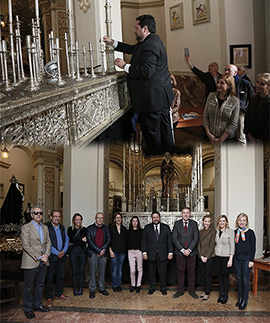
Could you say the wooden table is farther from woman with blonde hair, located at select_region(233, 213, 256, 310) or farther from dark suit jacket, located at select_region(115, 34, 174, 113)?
dark suit jacket, located at select_region(115, 34, 174, 113)

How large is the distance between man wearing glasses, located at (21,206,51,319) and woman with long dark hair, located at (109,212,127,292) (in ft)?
2.82

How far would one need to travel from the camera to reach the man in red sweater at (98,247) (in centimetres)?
425

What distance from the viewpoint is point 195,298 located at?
4121 millimetres

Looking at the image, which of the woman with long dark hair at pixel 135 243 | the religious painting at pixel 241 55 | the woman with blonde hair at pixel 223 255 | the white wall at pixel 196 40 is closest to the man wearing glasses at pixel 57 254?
the woman with long dark hair at pixel 135 243

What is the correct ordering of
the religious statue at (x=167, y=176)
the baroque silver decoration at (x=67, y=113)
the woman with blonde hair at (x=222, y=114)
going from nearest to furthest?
the baroque silver decoration at (x=67, y=113)
the woman with blonde hair at (x=222, y=114)
the religious statue at (x=167, y=176)

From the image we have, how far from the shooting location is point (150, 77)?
290 cm

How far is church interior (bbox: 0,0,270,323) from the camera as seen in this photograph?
2.82m

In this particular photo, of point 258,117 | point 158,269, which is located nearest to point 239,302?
point 158,269

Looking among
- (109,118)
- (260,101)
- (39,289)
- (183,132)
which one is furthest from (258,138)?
(39,289)

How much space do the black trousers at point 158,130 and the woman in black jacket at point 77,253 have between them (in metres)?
1.48

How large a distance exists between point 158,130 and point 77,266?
1.86m

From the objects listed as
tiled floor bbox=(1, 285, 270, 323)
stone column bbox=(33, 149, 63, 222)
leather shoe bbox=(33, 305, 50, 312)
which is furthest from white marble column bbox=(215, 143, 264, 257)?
leather shoe bbox=(33, 305, 50, 312)

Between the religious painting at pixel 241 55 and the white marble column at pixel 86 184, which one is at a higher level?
the religious painting at pixel 241 55

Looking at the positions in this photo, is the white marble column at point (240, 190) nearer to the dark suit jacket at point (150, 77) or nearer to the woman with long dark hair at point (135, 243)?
the woman with long dark hair at point (135, 243)
